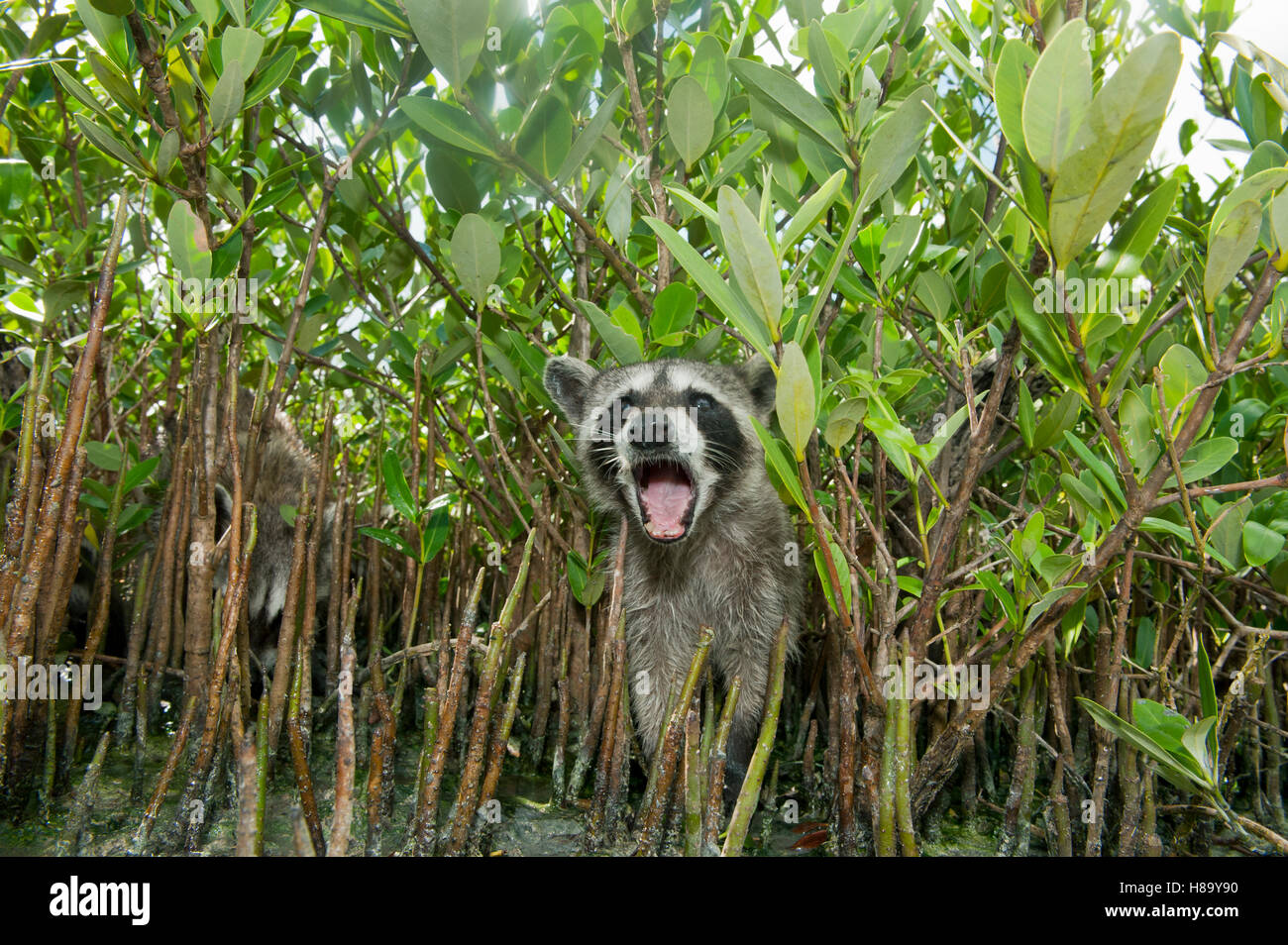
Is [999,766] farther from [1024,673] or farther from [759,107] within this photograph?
[759,107]

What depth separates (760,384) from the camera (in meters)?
4.08

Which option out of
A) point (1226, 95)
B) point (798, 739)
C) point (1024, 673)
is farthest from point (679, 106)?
point (798, 739)

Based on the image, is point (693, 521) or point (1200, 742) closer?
point (1200, 742)

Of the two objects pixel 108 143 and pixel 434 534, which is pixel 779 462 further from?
pixel 108 143

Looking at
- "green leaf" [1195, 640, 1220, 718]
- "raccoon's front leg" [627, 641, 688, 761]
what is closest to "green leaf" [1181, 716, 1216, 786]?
"green leaf" [1195, 640, 1220, 718]

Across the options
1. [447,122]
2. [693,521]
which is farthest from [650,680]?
[447,122]

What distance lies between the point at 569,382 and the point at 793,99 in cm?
177

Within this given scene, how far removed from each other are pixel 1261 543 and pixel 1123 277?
90 cm

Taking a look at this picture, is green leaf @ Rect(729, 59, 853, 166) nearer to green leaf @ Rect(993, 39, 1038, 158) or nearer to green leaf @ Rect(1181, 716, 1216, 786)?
green leaf @ Rect(993, 39, 1038, 158)

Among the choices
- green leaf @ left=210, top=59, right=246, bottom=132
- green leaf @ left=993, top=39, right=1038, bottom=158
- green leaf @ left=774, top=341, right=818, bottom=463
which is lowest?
green leaf @ left=774, top=341, right=818, bottom=463

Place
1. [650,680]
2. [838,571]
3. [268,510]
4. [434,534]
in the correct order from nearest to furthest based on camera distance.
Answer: [838,571] → [434,534] → [650,680] → [268,510]

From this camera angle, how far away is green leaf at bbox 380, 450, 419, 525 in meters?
3.12

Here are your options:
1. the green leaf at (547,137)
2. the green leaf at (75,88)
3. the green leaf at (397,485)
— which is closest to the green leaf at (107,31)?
the green leaf at (75,88)

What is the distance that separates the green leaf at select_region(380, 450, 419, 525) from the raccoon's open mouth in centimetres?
98
